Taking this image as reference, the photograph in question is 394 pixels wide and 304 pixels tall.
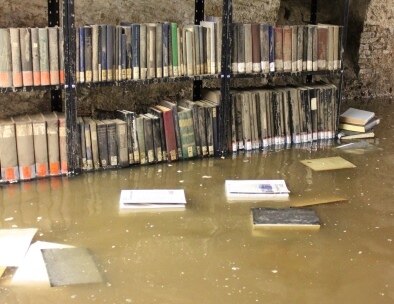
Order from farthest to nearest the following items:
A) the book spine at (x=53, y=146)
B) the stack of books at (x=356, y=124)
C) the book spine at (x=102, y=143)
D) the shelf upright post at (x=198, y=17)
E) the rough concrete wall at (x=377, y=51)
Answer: the rough concrete wall at (x=377, y=51) → the stack of books at (x=356, y=124) → the shelf upright post at (x=198, y=17) → the book spine at (x=102, y=143) → the book spine at (x=53, y=146)

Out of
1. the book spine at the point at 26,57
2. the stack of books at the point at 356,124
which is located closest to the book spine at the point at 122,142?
the book spine at the point at 26,57

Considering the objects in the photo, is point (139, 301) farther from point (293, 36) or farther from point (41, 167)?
point (293, 36)

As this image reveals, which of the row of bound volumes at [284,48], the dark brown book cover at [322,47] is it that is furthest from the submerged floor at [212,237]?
the dark brown book cover at [322,47]

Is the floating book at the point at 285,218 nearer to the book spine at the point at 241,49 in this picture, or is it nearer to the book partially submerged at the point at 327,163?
the book partially submerged at the point at 327,163

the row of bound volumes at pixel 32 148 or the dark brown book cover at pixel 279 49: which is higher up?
the dark brown book cover at pixel 279 49

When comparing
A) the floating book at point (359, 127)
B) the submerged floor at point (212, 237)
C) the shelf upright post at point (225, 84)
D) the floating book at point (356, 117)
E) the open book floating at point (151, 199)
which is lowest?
the submerged floor at point (212, 237)

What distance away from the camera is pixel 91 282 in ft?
8.65

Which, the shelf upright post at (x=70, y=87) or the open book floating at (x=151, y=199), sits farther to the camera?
the shelf upright post at (x=70, y=87)

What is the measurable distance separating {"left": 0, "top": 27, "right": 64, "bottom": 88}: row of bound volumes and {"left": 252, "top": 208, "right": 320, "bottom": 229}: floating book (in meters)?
1.48

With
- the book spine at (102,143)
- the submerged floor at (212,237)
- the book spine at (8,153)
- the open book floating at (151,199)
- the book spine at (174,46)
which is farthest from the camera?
the book spine at (174,46)

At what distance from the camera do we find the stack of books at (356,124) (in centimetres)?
493

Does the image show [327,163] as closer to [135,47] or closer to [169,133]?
[169,133]

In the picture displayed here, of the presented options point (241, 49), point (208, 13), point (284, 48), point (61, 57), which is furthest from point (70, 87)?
point (208, 13)

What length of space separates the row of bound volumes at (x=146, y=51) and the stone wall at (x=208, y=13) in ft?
2.49
